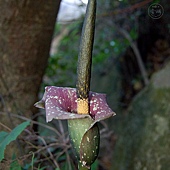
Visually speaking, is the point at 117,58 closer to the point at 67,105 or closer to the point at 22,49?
the point at 22,49

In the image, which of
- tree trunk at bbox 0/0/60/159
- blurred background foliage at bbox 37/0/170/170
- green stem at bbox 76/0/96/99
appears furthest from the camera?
blurred background foliage at bbox 37/0/170/170

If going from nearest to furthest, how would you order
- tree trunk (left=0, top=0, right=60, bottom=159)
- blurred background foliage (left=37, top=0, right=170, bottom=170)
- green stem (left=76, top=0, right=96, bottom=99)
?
green stem (left=76, top=0, right=96, bottom=99)
tree trunk (left=0, top=0, right=60, bottom=159)
blurred background foliage (left=37, top=0, right=170, bottom=170)

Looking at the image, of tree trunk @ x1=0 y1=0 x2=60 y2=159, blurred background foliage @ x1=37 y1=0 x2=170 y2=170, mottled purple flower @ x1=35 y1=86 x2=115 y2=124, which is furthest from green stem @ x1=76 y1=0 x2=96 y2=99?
blurred background foliage @ x1=37 y1=0 x2=170 y2=170

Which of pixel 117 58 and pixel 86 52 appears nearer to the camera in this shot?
pixel 86 52

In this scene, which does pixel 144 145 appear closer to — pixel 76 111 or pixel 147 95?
pixel 147 95

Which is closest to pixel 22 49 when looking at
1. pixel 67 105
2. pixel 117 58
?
pixel 67 105

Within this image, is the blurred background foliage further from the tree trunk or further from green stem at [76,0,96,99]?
green stem at [76,0,96,99]
